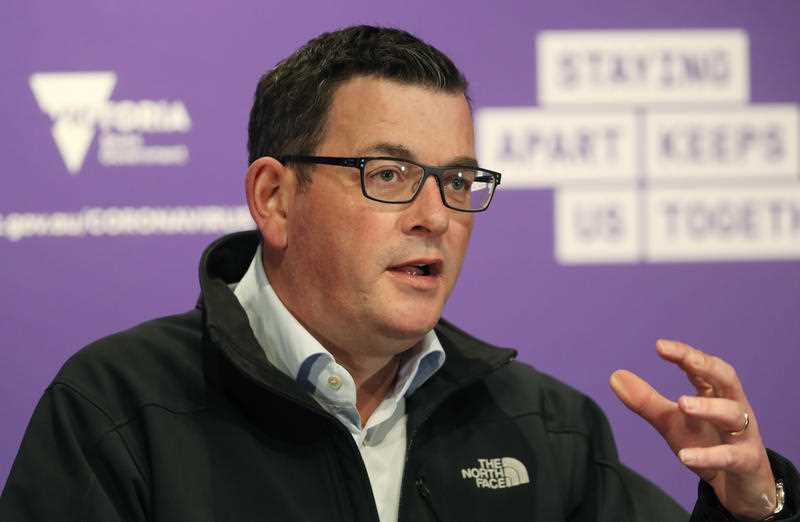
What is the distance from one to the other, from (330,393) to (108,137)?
1098 mm

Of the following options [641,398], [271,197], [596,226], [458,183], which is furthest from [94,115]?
[641,398]

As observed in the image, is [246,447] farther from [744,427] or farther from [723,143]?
[723,143]

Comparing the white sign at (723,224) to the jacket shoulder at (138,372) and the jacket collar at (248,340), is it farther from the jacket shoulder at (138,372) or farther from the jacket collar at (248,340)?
the jacket shoulder at (138,372)

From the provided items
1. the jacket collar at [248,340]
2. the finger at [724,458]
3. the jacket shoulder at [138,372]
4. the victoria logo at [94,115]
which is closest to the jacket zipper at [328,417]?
the jacket collar at [248,340]

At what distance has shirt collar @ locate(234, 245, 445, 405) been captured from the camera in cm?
169

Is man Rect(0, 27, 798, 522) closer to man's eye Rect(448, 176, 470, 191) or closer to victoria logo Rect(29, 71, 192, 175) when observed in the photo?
man's eye Rect(448, 176, 470, 191)

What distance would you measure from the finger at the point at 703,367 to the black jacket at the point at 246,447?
0.18 m

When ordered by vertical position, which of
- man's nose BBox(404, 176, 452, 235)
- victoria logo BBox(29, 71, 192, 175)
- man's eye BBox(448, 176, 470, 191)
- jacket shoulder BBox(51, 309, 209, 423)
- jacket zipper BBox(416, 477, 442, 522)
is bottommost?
jacket zipper BBox(416, 477, 442, 522)

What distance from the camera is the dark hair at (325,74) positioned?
5.65 feet

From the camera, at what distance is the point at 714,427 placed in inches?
60.2

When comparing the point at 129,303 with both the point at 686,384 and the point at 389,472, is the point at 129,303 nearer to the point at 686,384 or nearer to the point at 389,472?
the point at 389,472

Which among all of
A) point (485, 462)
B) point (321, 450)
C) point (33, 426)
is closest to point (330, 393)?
point (321, 450)

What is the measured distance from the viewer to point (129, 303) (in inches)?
98.3

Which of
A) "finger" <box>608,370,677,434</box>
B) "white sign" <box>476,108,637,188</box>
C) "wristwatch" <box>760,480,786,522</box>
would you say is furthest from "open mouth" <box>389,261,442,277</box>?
"white sign" <box>476,108,637,188</box>
